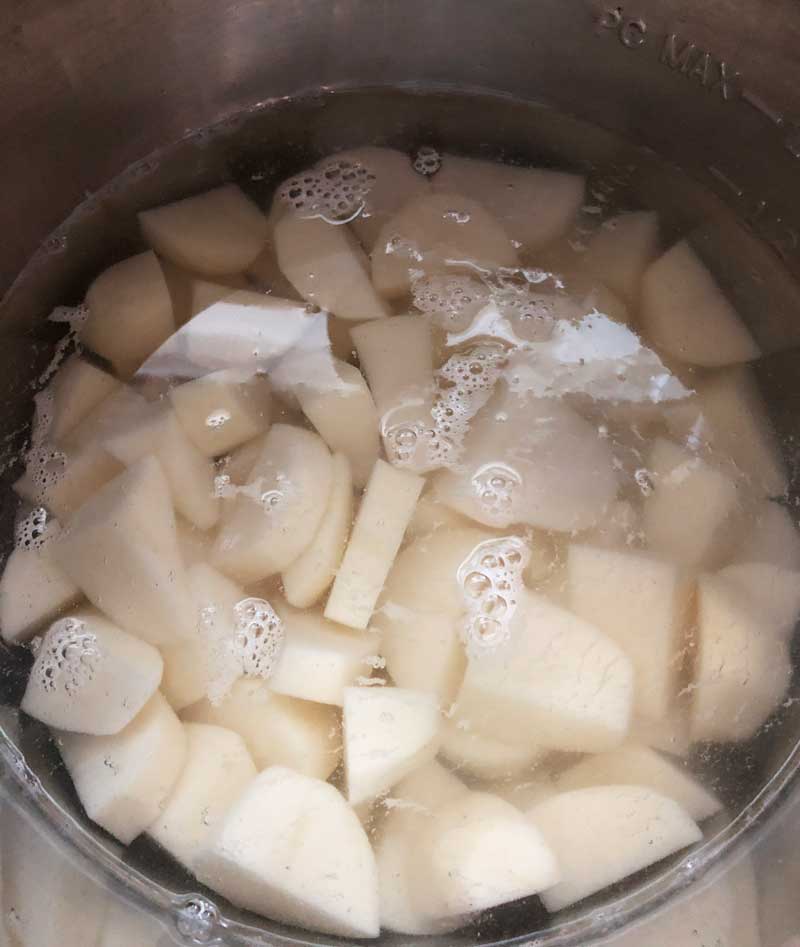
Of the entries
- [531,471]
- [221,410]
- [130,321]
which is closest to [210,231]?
[130,321]

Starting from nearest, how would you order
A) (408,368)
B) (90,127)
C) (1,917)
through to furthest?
(1,917)
(408,368)
(90,127)

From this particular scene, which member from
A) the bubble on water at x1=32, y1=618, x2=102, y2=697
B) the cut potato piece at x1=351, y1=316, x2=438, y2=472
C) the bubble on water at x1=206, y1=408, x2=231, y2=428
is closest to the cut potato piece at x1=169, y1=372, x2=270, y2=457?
the bubble on water at x1=206, y1=408, x2=231, y2=428

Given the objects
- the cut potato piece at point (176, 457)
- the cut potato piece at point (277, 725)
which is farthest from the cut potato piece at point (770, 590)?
the cut potato piece at point (176, 457)

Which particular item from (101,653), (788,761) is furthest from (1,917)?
(788,761)

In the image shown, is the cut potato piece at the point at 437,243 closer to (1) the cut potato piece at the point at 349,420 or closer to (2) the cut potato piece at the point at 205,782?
(1) the cut potato piece at the point at 349,420

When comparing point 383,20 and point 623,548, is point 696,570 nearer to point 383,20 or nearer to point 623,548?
point 623,548

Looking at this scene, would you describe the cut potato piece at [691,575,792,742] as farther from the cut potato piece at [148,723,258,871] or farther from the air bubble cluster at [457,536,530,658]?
the cut potato piece at [148,723,258,871]

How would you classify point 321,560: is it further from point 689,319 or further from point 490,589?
point 689,319
